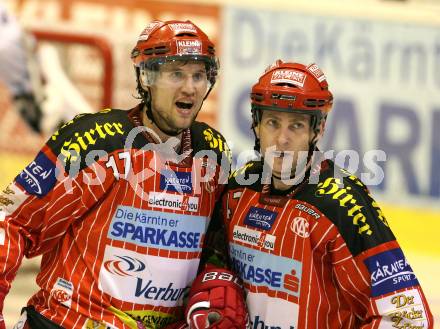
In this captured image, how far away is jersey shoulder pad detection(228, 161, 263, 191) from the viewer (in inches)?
161

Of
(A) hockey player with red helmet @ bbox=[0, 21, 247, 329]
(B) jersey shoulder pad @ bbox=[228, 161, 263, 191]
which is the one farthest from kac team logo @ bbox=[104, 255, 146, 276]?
(B) jersey shoulder pad @ bbox=[228, 161, 263, 191]

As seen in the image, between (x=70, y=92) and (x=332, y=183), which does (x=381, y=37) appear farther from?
(x=332, y=183)

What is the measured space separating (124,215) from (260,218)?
499 mm

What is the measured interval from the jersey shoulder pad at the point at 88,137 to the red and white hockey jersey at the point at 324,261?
1.76ft

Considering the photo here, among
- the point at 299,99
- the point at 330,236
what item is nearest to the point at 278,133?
the point at 299,99

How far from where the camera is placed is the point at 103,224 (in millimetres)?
3930

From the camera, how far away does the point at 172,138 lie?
4.06m

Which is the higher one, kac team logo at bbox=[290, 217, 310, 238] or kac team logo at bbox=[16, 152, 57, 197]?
kac team logo at bbox=[16, 152, 57, 197]

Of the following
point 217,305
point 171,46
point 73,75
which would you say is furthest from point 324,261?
point 73,75

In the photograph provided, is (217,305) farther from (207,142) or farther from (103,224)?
(207,142)

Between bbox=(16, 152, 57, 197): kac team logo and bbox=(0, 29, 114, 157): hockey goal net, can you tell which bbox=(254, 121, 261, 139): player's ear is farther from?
bbox=(0, 29, 114, 157): hockey goal net

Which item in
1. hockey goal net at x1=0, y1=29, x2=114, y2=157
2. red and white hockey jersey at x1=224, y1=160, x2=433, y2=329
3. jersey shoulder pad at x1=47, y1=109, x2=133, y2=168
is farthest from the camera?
hockey goal net at x1=0, y1=29, x2=114, y2=157

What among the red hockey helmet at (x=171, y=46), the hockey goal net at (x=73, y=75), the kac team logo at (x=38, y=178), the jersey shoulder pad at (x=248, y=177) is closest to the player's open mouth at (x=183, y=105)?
the red hockey helmet at (x=171, y=46)

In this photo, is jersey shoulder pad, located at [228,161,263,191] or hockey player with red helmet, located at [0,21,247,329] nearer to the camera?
hockey player with red helmet, located at [0,21,247,329]
